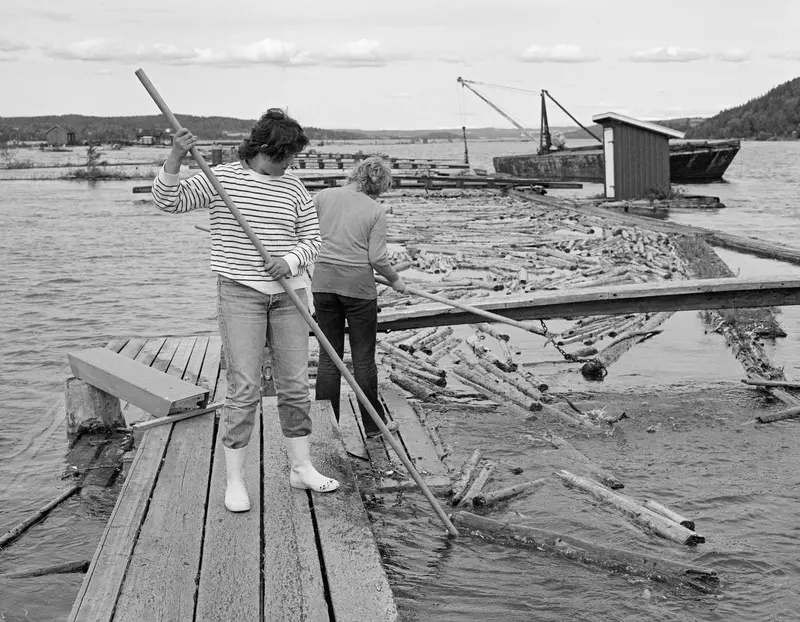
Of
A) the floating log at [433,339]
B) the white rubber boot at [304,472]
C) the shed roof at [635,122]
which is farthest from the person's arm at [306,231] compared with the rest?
the shed roof at [635,122]

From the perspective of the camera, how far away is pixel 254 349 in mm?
4863

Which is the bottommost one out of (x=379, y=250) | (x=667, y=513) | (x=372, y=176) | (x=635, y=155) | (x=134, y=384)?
(x=667, y=513)

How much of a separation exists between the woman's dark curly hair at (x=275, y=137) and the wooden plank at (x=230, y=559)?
1.86 metres

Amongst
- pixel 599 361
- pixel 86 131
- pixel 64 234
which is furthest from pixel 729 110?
pixel 599 361

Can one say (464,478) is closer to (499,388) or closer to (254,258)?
(499,388)

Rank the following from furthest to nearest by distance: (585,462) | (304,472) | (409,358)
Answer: (409,358), (585,462), (304,472)

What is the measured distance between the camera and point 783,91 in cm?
17950

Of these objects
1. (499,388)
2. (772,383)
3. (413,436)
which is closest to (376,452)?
(413,436)

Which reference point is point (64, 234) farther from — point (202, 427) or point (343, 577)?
point (343, 577)

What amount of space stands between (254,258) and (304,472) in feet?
4.17

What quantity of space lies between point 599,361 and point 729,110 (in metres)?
206

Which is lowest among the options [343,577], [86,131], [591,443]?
[591,443]

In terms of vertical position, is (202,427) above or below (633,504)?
above

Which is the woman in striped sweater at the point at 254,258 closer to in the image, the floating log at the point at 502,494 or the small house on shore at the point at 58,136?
the floating log at the point at 502,494
